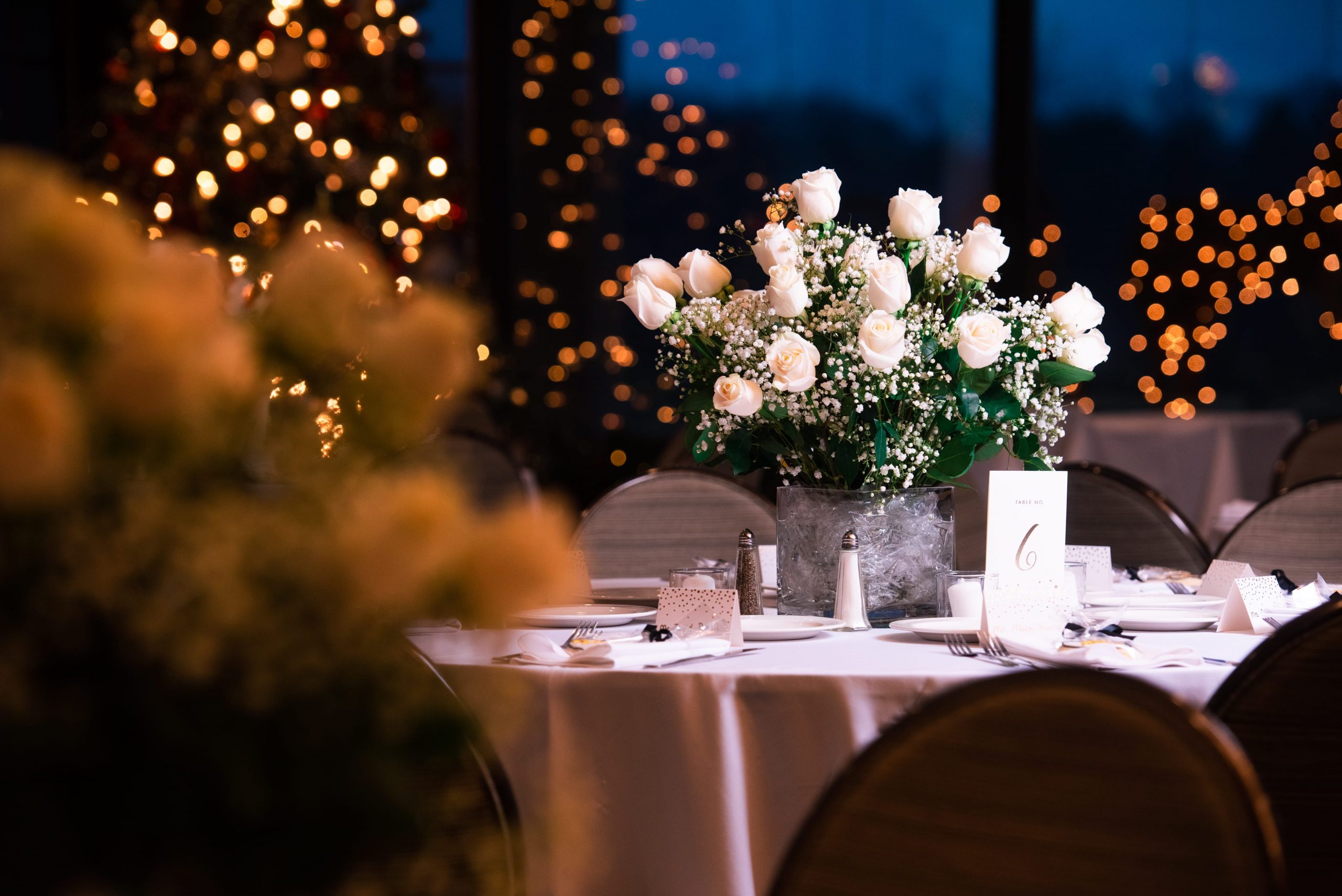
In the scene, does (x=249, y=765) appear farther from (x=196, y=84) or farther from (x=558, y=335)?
(x=558, y=335)

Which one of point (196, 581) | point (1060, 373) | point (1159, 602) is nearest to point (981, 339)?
point (1060, 373)

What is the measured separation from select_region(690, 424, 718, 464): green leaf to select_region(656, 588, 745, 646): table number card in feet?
0.91

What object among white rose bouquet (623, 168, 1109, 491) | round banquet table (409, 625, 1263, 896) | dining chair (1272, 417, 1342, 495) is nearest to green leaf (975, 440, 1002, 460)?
white rose bouquet (623, 168, 1109, 491)

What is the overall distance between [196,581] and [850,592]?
129 centimetres

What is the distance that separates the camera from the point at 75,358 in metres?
0.50

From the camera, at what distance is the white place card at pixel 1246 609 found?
1675 millimetres

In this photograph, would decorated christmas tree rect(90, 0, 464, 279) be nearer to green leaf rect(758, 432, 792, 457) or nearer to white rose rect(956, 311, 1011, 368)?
green leaf rect(758, 432, 792, 457)

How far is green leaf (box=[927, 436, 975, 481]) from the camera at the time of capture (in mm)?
1782

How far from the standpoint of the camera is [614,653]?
149cm

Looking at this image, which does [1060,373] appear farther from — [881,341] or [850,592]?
[850,592]

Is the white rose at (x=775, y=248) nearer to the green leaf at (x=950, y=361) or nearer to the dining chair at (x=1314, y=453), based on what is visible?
the green leaf at (x=950, y=361)

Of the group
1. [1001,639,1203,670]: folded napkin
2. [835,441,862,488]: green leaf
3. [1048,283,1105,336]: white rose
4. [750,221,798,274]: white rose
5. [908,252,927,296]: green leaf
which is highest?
[750,221,798,274]: white rose

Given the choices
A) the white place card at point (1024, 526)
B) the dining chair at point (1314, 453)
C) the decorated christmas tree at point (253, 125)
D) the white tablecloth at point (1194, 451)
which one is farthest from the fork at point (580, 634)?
the white tablecloth at point (1194, 451)

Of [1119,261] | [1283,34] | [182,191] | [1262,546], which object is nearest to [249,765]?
[1262,546]
